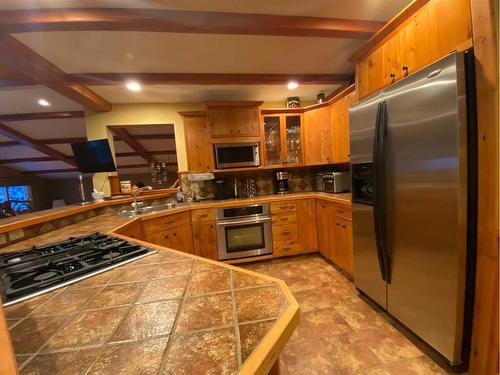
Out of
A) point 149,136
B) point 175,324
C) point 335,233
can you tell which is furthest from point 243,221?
point 149,136

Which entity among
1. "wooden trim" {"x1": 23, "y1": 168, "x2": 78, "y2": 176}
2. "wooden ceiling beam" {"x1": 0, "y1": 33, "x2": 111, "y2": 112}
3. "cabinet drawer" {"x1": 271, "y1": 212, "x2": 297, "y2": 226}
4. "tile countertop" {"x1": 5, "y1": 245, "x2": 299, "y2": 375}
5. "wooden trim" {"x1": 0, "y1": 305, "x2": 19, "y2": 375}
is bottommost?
"cabinet drawer" {"x1": 271, "y1": 212, "x2": 297, "y2": 226}

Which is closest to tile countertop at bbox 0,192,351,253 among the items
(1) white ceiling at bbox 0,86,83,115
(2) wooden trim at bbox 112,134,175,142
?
(1) white ceiling at bbox 0,86,83,115

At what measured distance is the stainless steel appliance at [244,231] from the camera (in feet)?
9.42

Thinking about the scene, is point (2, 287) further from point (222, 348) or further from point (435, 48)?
point (435, 48)

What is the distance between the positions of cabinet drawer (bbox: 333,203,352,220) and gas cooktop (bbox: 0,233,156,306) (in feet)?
6.16

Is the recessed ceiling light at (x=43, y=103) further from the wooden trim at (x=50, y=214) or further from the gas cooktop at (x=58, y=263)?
the gas cooktop at (x=58, y=263)

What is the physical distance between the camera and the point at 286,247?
3.00 metres

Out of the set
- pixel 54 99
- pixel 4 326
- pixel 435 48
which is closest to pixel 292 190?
pixel 435 48

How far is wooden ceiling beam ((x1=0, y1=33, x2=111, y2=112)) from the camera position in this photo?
1.68 meters

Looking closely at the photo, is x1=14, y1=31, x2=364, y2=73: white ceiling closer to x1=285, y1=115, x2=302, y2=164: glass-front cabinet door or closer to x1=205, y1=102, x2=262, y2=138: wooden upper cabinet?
x1=205, y1=102, x2=262, y2=138: wooden upper cabinet

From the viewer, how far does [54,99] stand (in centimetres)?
302

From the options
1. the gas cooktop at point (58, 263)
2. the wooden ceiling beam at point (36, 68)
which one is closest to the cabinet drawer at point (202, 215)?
the gas cooktop at point (58, 263)

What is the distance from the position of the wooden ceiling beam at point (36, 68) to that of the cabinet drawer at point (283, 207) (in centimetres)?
263

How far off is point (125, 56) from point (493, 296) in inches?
124
